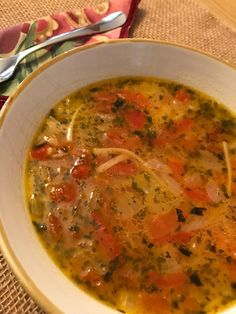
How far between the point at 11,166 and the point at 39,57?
0.73 meters

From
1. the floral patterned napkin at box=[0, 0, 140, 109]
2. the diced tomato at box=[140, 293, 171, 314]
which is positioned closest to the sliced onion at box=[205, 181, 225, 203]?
the diced tomato at box=[140, 293, 171, 314]

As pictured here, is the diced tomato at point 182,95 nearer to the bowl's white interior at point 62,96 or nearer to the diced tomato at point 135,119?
the bowl's white interior at point 62,96

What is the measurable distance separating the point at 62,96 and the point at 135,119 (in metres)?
Result: 0.31

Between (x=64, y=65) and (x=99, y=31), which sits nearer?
(x=64, y=65)

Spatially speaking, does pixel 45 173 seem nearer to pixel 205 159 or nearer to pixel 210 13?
pixel 205 159

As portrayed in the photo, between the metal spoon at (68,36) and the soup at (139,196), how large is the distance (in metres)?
0.30

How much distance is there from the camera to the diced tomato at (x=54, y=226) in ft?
4.88

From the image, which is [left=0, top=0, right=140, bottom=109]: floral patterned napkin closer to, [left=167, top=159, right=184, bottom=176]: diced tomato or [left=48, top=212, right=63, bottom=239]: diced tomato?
[left=48, top=212, right=63, bottom=239]: diced tomato

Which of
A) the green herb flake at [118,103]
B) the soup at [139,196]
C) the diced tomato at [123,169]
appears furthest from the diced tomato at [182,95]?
the diced tomato at [123,169]

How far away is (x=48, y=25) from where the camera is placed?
2174 millimetres

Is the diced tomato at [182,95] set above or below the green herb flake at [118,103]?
below

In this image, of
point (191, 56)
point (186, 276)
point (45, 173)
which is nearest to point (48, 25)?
point (191, 56)

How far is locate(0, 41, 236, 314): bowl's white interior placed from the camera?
1.33m

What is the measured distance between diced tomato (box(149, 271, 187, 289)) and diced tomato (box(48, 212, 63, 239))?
32 centimetres
